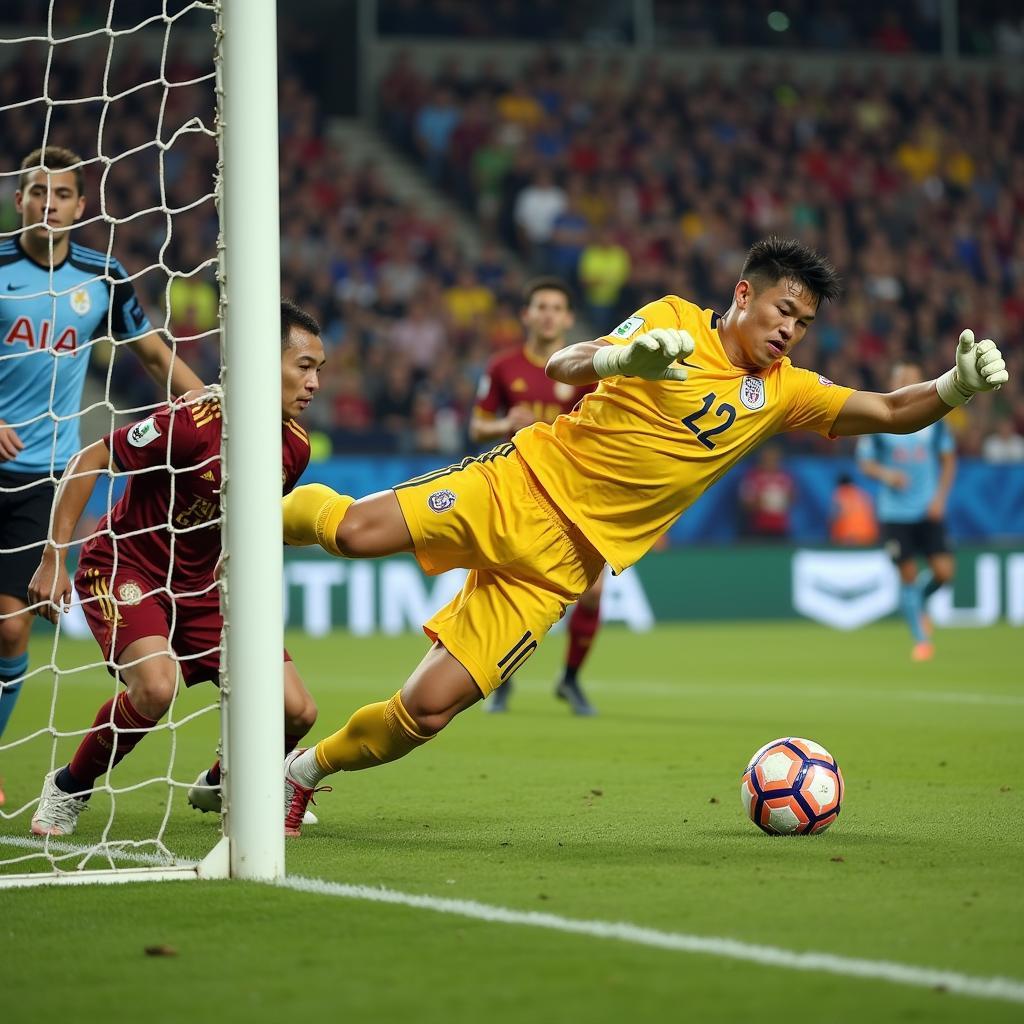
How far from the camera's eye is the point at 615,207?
Result: 73.0ft

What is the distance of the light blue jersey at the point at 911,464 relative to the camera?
44.9 feet

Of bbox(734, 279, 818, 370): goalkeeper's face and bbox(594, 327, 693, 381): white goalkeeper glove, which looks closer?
bbox(594, 327, 693, 381): white goalkeeper glove

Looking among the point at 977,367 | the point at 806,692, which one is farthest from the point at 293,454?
the point at 806,692

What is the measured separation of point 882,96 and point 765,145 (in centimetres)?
243

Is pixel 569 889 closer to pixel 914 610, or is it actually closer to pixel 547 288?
pixel 547 288

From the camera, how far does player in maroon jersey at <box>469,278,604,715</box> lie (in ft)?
30.8

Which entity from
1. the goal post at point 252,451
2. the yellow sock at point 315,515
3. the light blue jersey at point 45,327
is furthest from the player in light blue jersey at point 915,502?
the goal post at point 252,451

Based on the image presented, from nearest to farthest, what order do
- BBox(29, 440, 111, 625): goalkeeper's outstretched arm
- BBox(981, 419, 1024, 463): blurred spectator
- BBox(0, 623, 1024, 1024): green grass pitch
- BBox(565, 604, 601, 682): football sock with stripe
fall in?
BBox(0, 623, 1024, 1024): green grass pitch → BBox(29, 440, 111, 625): goalkeeper's outstretched arm → BBox(565, 604, 601, 682): football sock with stripe → BBox(981, 419, 1024, 463): blurred spectator

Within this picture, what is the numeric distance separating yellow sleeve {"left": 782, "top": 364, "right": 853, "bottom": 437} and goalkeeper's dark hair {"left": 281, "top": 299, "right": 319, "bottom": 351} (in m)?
1.53

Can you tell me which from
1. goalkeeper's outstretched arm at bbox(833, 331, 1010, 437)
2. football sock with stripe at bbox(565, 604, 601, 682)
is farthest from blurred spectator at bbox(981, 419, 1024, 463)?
goalkeeper's outstretched arm at bbox(833, 331, 1010, 437)

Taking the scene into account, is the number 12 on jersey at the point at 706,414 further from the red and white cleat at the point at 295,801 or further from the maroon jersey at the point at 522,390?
the maroon jersey at the point at 522,390

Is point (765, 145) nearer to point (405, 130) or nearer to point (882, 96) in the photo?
point (882, 96)

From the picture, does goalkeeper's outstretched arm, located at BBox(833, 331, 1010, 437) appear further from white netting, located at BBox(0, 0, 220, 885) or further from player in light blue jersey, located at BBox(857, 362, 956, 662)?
player in light blue jersey, located at BBox(857, 362, 956, 662)

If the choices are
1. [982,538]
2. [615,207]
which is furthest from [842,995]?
[615,207]
